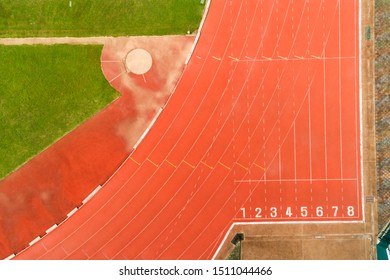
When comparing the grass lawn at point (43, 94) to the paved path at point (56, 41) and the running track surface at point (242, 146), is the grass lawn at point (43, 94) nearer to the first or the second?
the paved path at point (56, 41)

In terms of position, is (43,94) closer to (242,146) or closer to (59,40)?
(59,40)

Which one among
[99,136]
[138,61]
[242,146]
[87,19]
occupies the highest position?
[87,19]

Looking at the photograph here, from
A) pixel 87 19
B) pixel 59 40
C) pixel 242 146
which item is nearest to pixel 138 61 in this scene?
pixel 87 19

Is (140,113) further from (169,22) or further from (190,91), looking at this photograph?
(169,22)

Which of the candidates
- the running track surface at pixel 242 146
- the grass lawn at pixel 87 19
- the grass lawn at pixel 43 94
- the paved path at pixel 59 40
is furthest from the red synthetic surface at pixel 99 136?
the running track surface at pixel 242 146

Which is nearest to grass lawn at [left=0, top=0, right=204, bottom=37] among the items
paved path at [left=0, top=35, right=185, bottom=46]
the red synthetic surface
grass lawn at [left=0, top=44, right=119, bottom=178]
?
paved path at [left=0, top=35, right=185, bottom=46]

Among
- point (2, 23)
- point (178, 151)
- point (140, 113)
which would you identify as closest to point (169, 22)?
point (140, 113)

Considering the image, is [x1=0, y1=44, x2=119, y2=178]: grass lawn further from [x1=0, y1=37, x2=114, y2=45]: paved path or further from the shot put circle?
the shot put circle
